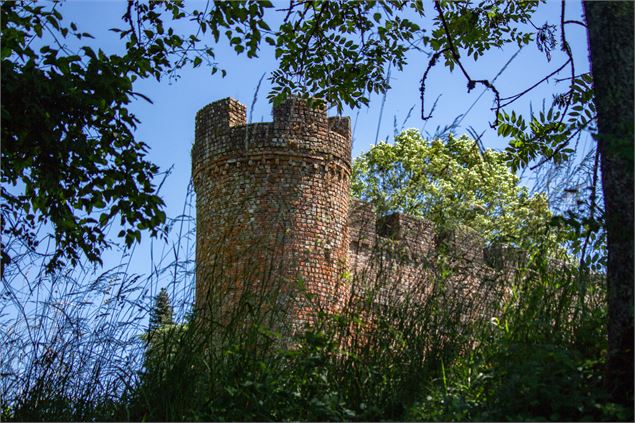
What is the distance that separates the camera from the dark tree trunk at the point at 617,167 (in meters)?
3.42

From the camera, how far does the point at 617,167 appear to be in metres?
3.56

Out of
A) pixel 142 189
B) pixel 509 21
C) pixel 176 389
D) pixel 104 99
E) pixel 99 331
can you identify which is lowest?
pixel 176 389

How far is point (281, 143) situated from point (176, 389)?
8902 millimetres

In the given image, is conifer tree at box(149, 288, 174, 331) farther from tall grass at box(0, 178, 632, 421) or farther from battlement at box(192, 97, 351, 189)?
battlement at box(192, 97, 351, 189)

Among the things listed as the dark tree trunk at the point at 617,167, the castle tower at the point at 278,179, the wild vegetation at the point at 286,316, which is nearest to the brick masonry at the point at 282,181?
the castle tower at the point at 278,179

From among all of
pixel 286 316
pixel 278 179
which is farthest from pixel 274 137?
pixel 286 316

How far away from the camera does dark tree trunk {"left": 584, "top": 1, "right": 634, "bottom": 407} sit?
3422mm

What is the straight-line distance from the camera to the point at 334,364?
419cm

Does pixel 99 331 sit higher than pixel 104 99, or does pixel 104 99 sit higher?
pixel 104 99

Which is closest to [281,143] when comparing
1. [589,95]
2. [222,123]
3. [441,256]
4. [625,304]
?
[222,123]

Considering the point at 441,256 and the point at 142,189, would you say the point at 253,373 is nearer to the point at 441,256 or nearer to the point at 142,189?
the point at 441,256

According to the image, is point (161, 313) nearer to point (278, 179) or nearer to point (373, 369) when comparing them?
point (373, 369)

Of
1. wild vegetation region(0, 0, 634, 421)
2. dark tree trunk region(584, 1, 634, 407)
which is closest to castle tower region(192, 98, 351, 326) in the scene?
wild vegetation region(0, 0, 634, 421)

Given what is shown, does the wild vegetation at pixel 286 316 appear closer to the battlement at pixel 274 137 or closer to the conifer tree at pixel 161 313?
the conifer tree at pixel 161 313
